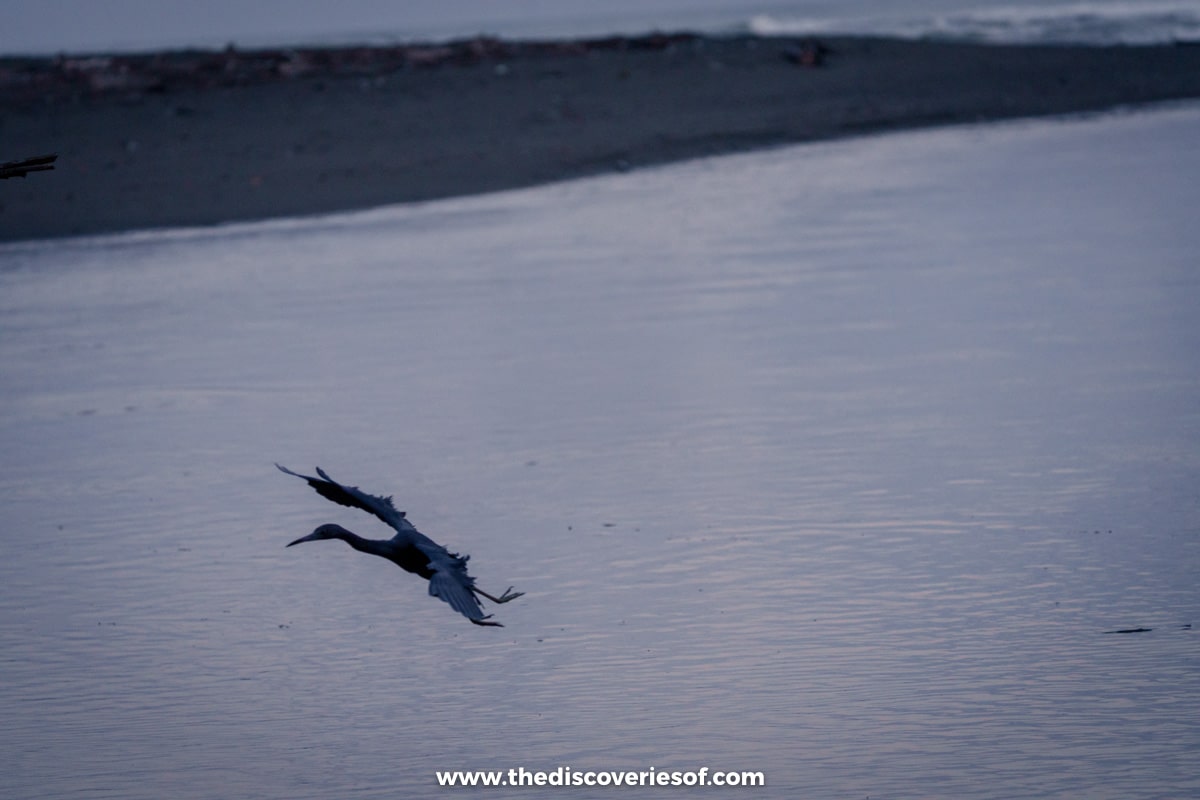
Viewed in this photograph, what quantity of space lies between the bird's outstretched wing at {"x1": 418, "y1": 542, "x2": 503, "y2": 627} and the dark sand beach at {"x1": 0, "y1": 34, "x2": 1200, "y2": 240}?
43.9 feet

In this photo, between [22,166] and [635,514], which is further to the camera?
[635,514]

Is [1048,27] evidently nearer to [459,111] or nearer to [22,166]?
[459,111]

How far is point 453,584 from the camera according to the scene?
5539mm

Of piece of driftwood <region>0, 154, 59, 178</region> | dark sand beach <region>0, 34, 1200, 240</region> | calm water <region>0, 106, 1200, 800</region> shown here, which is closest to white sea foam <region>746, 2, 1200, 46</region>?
dark sand beach <region>0, 34, 1200, 240</region>

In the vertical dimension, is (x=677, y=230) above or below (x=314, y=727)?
below

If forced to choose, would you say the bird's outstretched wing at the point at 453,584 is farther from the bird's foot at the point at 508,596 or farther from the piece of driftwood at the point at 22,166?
the piece of driftwood at the point at 22,166

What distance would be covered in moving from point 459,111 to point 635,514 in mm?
15849

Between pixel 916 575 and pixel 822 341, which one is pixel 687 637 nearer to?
pixel 916 575

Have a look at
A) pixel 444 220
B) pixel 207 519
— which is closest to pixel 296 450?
pixel 207 519

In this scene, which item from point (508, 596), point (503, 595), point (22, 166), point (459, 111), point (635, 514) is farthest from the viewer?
point (459, 111)

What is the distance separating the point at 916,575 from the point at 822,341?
4.09m

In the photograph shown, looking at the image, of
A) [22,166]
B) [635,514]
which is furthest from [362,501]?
[635,514]

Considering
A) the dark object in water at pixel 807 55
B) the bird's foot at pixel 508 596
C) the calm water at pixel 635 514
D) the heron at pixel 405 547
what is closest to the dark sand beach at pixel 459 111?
the dark object in water at pixel 807 55

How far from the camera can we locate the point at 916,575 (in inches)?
281
